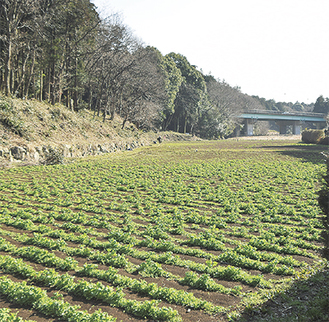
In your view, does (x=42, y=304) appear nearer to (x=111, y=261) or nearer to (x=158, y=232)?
(x=111, y=261)

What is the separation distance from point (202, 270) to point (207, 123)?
87915 millimetres

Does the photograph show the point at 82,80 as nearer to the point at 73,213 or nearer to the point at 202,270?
the point at 73,213

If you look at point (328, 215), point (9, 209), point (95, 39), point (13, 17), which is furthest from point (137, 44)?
point (328, 215)

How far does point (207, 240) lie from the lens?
9.70 meters

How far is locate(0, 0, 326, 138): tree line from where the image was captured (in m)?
31.9

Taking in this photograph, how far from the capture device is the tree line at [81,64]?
31.9 meters

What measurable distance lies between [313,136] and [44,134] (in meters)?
51.6

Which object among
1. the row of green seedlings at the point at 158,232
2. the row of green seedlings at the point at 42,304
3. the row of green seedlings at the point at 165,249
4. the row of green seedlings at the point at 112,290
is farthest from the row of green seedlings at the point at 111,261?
the row of green seedlings at the point at 158,232

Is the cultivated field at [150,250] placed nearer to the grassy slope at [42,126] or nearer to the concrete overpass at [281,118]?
→ the grassy slope at [42,126]

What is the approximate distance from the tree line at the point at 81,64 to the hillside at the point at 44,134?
2672 mm

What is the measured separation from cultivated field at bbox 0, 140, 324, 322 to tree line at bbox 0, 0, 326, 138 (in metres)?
20.5

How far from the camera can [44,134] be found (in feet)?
101

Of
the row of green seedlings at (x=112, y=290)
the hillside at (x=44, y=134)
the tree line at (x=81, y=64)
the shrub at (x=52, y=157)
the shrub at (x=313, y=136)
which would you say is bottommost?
the row of green seedlings at (x=112, y=290)

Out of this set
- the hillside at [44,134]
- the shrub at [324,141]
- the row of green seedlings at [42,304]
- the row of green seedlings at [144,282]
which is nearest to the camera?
the row of green seedlings at [42,304]
